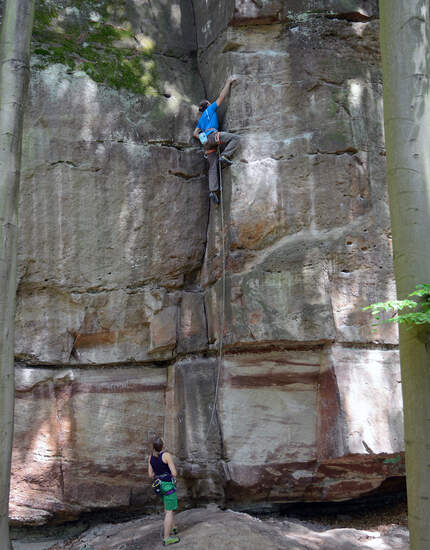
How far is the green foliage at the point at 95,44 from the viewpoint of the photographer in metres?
9.04

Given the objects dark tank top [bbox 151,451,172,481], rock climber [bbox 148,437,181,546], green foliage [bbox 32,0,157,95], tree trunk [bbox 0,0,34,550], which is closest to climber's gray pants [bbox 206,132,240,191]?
green foliage [bbox 32,0,157,95]

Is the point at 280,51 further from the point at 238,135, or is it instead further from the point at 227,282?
the point at 227,282

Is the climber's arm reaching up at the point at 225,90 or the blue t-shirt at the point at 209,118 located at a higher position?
the climber's arm reaching up at the point at 225,90

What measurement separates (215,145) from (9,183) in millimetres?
3528

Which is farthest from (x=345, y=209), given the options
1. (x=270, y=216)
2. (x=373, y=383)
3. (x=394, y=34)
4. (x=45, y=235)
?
(x=45, y=235)

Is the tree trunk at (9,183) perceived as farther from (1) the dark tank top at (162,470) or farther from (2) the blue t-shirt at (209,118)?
(2) the blue t-shirt at (209,118)

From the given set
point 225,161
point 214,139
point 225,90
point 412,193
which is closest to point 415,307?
point 412,193

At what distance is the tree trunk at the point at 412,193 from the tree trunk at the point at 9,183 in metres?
3.68

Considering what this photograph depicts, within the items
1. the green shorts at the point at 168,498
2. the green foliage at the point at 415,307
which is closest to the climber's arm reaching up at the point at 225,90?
the green foliage at the point at 415,307

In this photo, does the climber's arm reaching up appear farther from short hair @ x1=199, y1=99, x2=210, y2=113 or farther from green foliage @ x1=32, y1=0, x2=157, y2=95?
green foliage @ x1=32, y1=0, x2=157, y2=95

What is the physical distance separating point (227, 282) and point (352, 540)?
370 centimetres

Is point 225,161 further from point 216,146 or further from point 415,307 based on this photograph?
point 415,307

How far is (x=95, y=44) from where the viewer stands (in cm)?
932

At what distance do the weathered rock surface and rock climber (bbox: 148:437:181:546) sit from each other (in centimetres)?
24
